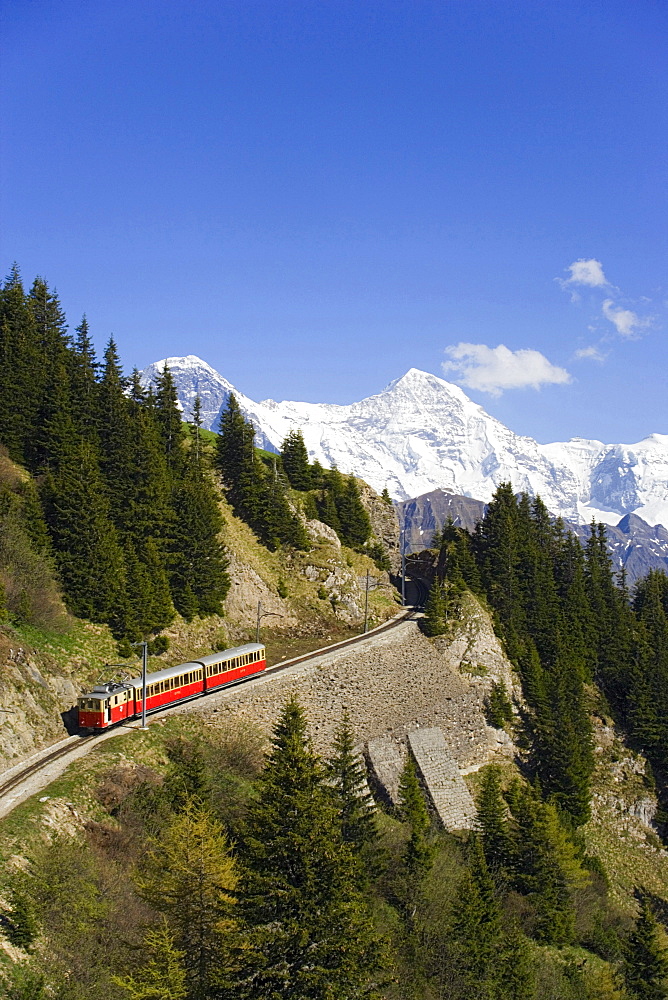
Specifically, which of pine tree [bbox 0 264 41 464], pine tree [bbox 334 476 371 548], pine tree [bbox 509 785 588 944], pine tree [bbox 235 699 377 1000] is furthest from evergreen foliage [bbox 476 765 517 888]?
pine tree [bbox 0 264 41 464]

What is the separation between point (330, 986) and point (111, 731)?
2568cm

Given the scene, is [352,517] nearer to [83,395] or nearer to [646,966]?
[83,395]

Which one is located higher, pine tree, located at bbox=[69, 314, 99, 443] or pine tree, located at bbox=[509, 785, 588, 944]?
pine tree, located at bbox=[69, 314, 99, 443]

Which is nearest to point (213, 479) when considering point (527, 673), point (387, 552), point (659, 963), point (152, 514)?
point (152, 514)

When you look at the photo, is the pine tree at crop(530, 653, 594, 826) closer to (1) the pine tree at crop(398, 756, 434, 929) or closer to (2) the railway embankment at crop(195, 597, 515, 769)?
(2) the railway embankment at crop(195, 597, 515, 769)

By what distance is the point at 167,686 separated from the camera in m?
51.0

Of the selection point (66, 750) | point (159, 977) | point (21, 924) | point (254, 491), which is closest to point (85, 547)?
point (66, 750)

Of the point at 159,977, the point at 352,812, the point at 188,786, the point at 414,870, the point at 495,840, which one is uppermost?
the point at 188,786

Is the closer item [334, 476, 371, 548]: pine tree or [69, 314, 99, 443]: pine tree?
[69, 314, 99, 443]: pine tree

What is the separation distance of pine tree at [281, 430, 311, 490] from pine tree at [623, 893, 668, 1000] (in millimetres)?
61538

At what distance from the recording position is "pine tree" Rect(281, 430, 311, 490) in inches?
3762

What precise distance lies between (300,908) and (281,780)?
14.8ft

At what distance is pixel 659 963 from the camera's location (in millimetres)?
46719

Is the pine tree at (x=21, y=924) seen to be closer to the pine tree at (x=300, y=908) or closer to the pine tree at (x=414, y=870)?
the pine tree at (x=300, y=908)
